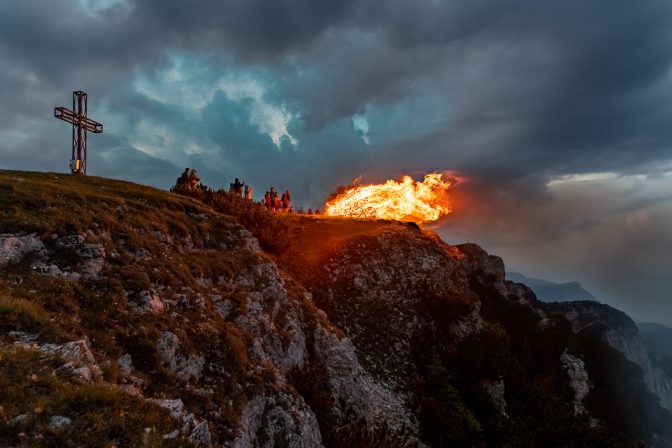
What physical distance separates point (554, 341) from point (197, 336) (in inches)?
1621

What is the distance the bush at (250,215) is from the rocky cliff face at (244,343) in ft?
4.59

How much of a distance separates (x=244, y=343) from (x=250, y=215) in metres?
16.0

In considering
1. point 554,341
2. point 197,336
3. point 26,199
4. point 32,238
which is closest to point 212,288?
point 197,336

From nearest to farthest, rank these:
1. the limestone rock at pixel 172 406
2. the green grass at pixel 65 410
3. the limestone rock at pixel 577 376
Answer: the green grass at pixel 65 410 → the limestone rock at pixel 172 406 → the limestone rock at pixel 577 376

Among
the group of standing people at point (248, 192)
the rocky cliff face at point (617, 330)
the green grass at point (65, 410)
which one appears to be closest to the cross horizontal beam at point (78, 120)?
the group of standing people at point (248, 192)

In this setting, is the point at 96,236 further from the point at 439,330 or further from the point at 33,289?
the point at 439,330

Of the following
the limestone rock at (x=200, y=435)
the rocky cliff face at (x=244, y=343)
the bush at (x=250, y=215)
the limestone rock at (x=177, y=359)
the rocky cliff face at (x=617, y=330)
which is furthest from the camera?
the rocky cliff face at (x=617, y=330)

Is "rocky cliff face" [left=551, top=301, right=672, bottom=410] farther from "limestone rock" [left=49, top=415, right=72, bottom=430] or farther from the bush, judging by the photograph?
"limestone rock" [left=49, top=415, right=72, bottom=430]

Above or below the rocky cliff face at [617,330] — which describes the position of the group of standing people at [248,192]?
above

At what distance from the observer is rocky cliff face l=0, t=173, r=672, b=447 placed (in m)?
10.7

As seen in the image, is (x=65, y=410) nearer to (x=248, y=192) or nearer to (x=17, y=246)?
(x=17, y=246)

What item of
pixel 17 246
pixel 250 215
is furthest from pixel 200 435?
pixel 250 215

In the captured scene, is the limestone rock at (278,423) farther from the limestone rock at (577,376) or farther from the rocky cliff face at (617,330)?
the rocky cliff face at (617,330)

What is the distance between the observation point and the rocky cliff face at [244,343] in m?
10.7
